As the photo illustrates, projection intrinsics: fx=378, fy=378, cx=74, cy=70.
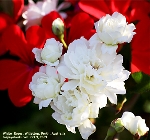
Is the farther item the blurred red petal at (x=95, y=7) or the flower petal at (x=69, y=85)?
the blurred red petal at (x=95, y=7)

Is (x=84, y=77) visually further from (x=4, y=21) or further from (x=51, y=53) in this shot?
(x=4, y=21)

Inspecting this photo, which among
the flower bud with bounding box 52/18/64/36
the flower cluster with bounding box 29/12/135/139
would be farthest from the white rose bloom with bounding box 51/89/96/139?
the flower bud with bounding box 52/18/64/36

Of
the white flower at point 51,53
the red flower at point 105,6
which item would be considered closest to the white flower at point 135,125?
the white flower at point 51,53

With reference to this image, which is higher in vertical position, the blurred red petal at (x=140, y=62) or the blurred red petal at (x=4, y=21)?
the blurred red petal at (x=4, y=21)

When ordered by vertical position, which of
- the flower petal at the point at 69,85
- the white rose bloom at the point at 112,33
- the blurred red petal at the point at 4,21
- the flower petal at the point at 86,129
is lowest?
the flower petal at the point at 86,129

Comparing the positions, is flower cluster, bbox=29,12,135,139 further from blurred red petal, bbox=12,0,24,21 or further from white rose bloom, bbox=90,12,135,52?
blurred red petal, bbox=12,0,24,21

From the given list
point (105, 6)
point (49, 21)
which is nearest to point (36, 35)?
point (49, 21)

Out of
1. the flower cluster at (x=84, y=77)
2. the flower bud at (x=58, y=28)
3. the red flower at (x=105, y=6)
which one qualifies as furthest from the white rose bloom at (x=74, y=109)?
the red flower at (x=105, y=6)

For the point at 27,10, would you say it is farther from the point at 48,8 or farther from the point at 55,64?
the point at 55,64

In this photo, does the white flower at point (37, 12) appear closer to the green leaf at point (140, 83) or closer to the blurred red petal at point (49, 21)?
the blurred red petal at point (49, 21)
